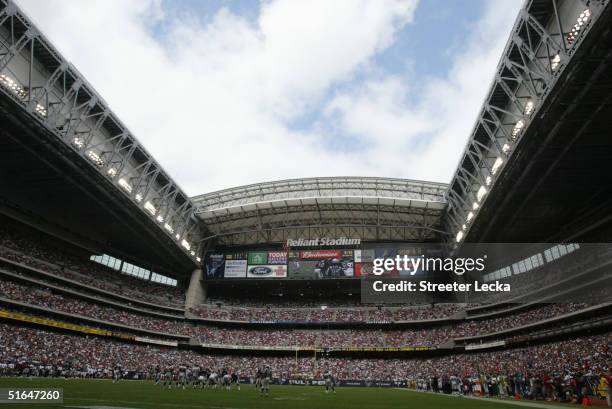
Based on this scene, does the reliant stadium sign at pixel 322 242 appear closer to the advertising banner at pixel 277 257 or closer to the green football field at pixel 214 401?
the advertising banner at pixel 277 257

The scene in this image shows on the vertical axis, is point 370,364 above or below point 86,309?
below

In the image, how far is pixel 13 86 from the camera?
28828mm

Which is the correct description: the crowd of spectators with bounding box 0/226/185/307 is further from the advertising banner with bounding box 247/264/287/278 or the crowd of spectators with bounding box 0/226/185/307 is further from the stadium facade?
the advertising banner with bounding box 247/264/287/278

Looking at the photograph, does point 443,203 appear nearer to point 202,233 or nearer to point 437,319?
point 437,319

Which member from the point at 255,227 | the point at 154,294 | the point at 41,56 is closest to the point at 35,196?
the point at 41,56

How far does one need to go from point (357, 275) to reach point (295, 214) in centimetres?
1319

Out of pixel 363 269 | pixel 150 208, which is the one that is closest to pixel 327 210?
pixel 363 269

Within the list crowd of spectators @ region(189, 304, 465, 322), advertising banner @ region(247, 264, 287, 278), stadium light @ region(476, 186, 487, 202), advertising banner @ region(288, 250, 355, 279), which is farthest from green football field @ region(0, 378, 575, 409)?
advertising banner @ region(247, 264, 287, 278)

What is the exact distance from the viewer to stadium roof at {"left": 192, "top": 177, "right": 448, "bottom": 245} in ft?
177

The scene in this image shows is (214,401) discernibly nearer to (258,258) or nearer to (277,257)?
(277,257)

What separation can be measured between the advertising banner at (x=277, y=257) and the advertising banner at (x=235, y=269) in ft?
13.7

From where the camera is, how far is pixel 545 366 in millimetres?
37250

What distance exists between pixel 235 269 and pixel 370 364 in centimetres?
2475

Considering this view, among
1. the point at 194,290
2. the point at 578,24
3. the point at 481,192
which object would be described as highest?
the point at 481,192
